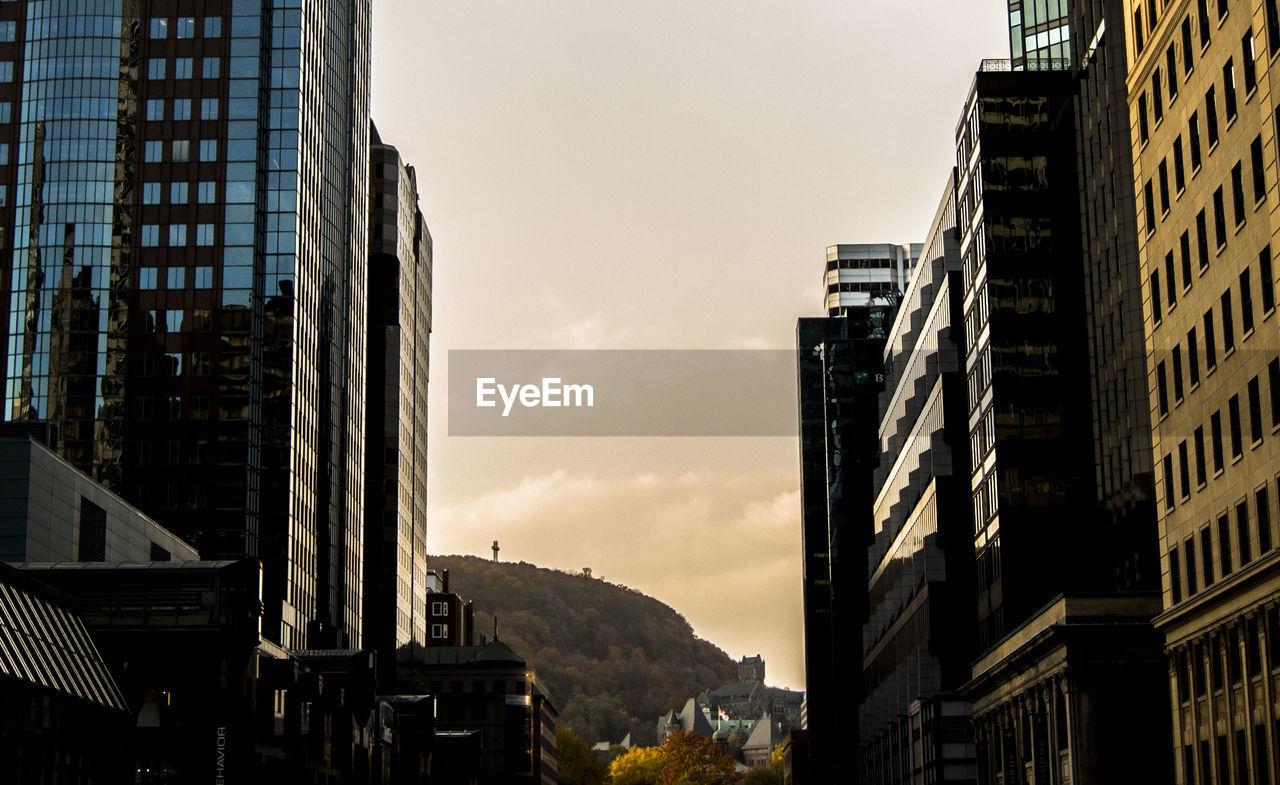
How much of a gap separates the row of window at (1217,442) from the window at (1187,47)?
13368 millimetres

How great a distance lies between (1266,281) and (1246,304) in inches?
85.2

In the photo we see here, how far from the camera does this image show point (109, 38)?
147750 mm

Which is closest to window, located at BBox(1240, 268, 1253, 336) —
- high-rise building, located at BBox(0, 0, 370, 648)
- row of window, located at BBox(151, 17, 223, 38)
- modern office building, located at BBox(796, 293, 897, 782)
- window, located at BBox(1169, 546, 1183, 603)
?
window, located at BBox(1169, 546, 1183, 603)

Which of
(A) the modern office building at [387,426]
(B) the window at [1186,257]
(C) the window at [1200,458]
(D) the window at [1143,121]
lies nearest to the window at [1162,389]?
(C) the window at [1200,458]

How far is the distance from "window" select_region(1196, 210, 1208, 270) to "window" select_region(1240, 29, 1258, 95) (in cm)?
689

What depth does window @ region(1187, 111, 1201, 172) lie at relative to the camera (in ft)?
216

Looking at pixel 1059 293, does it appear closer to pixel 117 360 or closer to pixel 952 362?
pixel 952 362

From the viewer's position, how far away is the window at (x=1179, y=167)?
6775 centimetres

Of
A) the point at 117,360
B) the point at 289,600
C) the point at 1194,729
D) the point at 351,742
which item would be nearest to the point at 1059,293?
the point at 1194,729

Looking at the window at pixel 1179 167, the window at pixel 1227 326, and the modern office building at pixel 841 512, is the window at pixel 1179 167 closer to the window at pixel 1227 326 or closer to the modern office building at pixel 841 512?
the window at pixel 1227 326

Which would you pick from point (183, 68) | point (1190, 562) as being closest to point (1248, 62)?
point (1190, 562)

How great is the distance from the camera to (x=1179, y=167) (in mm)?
68250

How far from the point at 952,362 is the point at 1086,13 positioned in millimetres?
22220

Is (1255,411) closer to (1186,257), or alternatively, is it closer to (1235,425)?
(1235,425)
